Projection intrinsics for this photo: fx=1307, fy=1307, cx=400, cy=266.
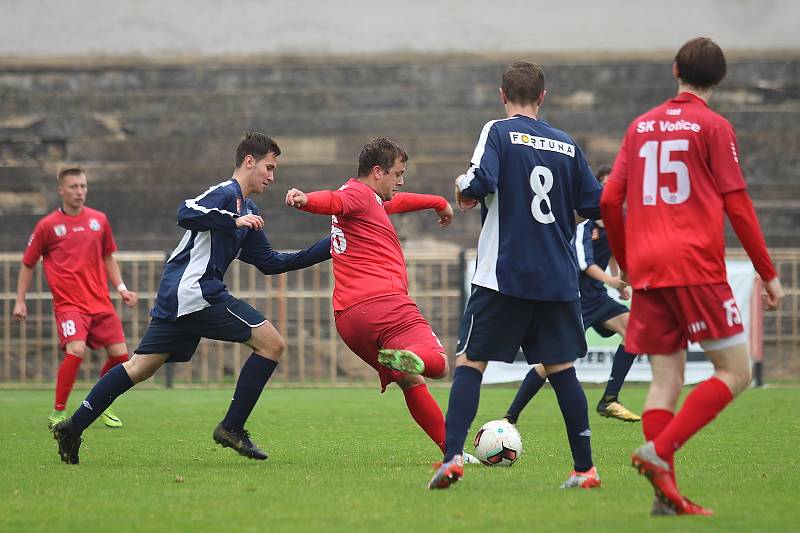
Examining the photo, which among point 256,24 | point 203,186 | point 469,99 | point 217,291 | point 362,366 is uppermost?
point 256,24

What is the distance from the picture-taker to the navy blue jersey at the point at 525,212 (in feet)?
20.2

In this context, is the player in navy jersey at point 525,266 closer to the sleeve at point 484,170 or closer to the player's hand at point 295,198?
the sleeve at point 484,170

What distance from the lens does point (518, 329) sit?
20.4 ft

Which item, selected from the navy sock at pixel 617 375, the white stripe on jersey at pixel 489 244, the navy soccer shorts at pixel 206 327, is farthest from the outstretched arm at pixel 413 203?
the navy sock at pixel 617 375

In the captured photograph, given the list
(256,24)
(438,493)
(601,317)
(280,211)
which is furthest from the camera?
(256,24)

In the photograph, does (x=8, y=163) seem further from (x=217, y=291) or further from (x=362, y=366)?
(x=217, y=291)

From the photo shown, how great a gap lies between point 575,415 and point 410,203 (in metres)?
2.07

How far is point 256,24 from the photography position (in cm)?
2092

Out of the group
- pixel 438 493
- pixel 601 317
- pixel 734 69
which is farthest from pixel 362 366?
pixel 438 493

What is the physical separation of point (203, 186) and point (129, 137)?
1.70 meters

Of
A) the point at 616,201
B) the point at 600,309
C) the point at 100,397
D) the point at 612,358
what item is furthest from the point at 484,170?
the point at 612,358

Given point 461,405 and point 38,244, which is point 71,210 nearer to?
point 38,244

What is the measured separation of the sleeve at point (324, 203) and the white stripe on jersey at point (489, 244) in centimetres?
103

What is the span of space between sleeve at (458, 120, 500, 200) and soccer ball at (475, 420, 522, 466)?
1840mm
